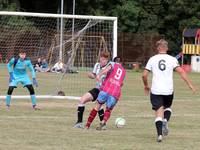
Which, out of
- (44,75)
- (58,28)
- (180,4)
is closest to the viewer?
(58,28)

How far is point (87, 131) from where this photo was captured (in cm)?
1309

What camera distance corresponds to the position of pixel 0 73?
40562 millimetres

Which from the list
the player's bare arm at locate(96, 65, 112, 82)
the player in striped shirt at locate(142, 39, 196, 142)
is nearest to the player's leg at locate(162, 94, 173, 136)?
the player in striped shirt at locate(142, 39, 196, 142)

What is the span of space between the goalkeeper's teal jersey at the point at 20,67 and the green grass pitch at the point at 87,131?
3.29 ft

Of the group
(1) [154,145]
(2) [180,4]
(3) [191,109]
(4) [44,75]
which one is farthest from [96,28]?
(2) [180,4]

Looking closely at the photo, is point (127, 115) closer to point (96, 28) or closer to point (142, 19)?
point (96, 28)

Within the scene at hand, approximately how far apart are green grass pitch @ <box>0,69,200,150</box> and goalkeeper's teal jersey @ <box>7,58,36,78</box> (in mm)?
1004

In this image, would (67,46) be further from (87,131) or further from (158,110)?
(158,110)

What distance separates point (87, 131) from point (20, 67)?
18.1ft

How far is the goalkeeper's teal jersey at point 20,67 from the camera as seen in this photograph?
1795 centimetres

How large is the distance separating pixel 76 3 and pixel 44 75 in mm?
28113

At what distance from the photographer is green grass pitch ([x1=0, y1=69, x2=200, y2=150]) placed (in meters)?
10.9

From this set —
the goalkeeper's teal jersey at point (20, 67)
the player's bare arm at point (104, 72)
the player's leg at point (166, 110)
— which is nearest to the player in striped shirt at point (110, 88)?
the player's bare arm at point (104, 72)

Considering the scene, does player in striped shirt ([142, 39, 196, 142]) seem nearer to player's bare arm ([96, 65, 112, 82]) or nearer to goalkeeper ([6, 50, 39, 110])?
player's bare arm ([96, 65, 112, 82])
